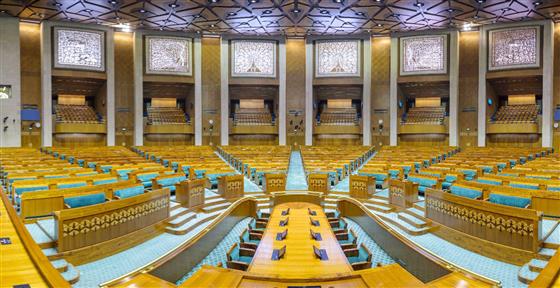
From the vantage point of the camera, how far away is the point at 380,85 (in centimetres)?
1509

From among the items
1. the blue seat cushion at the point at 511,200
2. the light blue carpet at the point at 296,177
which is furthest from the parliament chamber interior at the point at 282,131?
the light blue carpet at the point at 296,177

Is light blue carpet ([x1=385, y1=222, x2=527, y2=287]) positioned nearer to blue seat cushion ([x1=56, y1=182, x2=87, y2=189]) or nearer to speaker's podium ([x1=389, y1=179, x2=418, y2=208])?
speaker's podium ([x1=389, y1=179, x2=418, y2=208])

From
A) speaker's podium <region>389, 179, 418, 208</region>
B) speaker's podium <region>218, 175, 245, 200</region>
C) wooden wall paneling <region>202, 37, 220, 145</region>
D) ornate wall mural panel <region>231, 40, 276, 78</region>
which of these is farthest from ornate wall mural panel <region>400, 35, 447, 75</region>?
speaker's podium <region>218, 175, 245, 200</region>

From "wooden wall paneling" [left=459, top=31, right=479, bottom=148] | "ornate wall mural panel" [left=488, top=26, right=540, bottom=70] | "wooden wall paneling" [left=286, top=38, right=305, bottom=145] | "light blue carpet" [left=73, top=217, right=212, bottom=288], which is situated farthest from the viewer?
"wooden wall paneling" [left=286, top=38, right=305, bottom=145]

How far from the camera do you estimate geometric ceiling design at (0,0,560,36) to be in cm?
1080

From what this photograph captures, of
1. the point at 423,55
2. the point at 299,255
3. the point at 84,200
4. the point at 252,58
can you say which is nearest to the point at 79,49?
the point at 252,58

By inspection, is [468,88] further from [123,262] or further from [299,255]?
→ [123,262]

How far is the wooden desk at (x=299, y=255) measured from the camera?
8.09 ft

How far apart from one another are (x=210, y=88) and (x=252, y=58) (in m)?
2.43

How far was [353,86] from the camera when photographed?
51.3ft

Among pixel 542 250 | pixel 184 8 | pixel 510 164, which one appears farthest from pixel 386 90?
pixel 542 250

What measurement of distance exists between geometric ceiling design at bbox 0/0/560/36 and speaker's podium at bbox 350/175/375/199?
649cm

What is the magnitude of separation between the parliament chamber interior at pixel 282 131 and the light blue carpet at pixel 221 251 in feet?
0.13

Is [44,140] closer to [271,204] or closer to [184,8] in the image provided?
[184,8]
